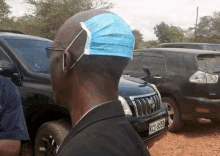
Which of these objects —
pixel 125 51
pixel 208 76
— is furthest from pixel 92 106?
pixel 208 76

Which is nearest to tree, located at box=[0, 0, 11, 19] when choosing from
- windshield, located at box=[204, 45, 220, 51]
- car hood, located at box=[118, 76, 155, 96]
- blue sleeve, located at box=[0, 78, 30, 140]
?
windshield, located at box=[204, 45, 220, 51]

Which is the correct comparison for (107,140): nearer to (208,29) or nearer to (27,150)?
(27,150)

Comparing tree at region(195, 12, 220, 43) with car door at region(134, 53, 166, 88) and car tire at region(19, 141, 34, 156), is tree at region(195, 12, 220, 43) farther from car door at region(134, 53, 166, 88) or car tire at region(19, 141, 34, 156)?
car tire at region(19, 141, 34, 156)

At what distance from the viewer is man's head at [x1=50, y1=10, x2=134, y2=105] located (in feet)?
3.45

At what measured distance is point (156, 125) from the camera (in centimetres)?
350

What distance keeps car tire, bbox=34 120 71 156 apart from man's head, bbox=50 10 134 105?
5.46 feet

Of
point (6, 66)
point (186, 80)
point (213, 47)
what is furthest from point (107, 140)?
point (213, 47)

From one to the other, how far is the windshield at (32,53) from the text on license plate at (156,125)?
152 cm

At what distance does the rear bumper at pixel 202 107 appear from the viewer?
4676 millimetres

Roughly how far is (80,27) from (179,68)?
172 inches

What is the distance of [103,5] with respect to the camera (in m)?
18.8

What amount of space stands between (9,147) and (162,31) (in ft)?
174

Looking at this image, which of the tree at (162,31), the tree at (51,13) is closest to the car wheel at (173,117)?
A: the tree at (51,13)

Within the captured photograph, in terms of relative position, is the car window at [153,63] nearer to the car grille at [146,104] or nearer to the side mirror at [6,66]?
the car grille at [146,104]
